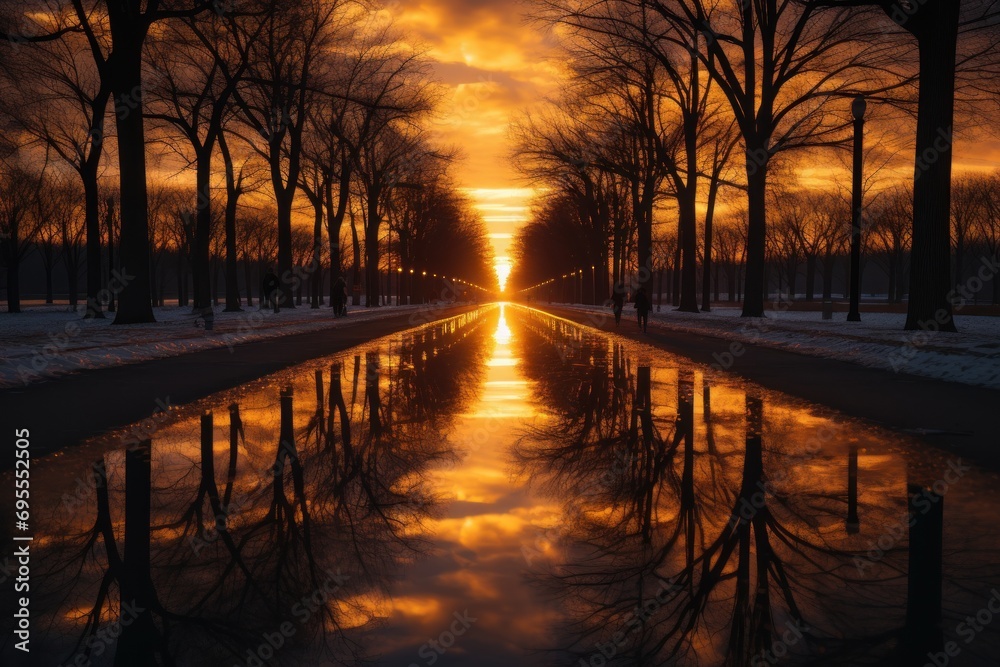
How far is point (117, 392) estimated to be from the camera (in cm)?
1228

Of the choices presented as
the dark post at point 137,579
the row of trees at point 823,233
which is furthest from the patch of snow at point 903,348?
the row of trees at point 823,233

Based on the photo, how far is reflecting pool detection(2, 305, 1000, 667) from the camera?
358 centimetres

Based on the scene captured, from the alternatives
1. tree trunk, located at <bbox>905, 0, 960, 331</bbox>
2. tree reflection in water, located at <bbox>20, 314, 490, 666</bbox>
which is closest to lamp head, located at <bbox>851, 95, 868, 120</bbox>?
tree trunk, located at <bbox>905, 0, 960, 331</bbox>

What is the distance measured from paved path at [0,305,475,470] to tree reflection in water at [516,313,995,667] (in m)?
4.79

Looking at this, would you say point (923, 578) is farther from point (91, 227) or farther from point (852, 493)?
point (91, 227)

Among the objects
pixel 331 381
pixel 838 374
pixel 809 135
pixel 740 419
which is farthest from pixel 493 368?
pixel 809 135

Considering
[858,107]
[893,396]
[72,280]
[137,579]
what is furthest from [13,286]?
[137,579]

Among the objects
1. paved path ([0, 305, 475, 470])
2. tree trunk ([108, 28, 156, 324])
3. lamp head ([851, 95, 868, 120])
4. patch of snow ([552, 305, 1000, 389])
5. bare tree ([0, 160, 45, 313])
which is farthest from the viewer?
bare tree ([0, 160, 45, 313])

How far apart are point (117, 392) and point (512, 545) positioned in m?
9.15

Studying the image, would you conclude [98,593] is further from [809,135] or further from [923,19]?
[809,135]

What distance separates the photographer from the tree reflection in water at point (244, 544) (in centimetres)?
363

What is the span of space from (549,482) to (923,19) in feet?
61.1

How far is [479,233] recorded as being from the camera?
134m

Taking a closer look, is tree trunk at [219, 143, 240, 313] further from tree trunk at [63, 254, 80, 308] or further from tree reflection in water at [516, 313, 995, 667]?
tree reflection in water at [516, 313, 995, 667]
